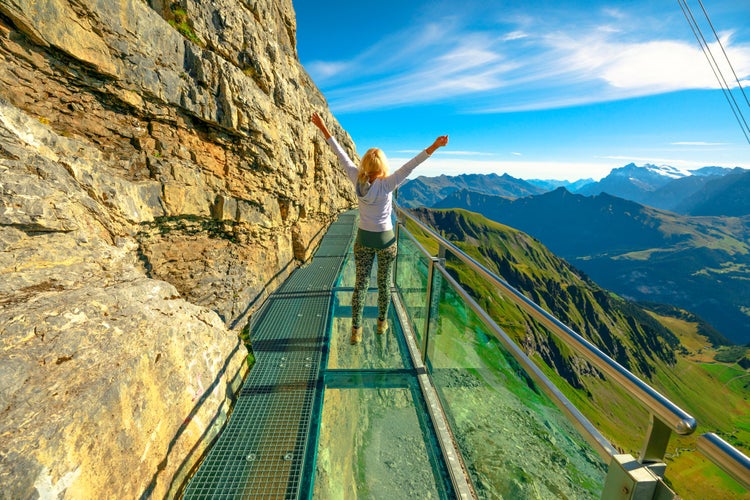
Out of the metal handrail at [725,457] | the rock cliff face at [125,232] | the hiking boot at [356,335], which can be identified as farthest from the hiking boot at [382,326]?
the metal handrail at [725,457]

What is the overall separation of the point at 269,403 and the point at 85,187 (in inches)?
121

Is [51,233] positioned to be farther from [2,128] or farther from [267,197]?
[267,197]

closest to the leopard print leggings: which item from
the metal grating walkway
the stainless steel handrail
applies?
the metal grating walkway

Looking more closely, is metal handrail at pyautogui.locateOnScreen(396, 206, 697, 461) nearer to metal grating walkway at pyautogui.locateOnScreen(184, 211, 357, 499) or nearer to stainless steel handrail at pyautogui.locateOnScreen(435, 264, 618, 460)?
stainless steel handrail at pyautogui.locateOnScreen(435, 264, 618, 460)

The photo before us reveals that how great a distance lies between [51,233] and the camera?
2896 millimetres

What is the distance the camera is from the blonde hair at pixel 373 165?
11.7ft

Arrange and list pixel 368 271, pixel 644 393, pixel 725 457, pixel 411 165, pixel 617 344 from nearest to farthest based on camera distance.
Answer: pixel 725 457 → pixel 644 393 → pixel 411 165 → pixel 368 271 → pixel 617 344

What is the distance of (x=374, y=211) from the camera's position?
3.71m

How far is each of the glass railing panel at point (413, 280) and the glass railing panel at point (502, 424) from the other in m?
0.66

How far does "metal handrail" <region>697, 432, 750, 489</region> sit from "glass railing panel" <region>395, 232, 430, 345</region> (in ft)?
9.24

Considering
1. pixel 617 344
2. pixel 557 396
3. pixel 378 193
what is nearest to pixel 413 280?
pixel 378 193

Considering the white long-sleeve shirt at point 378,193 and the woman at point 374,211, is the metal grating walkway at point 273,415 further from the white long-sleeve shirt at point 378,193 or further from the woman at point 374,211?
the white long-sleeve shirt at point 378,193

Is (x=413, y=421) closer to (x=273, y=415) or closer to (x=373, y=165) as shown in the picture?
(x=273, y=415)

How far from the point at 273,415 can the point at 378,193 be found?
2.40 metres
